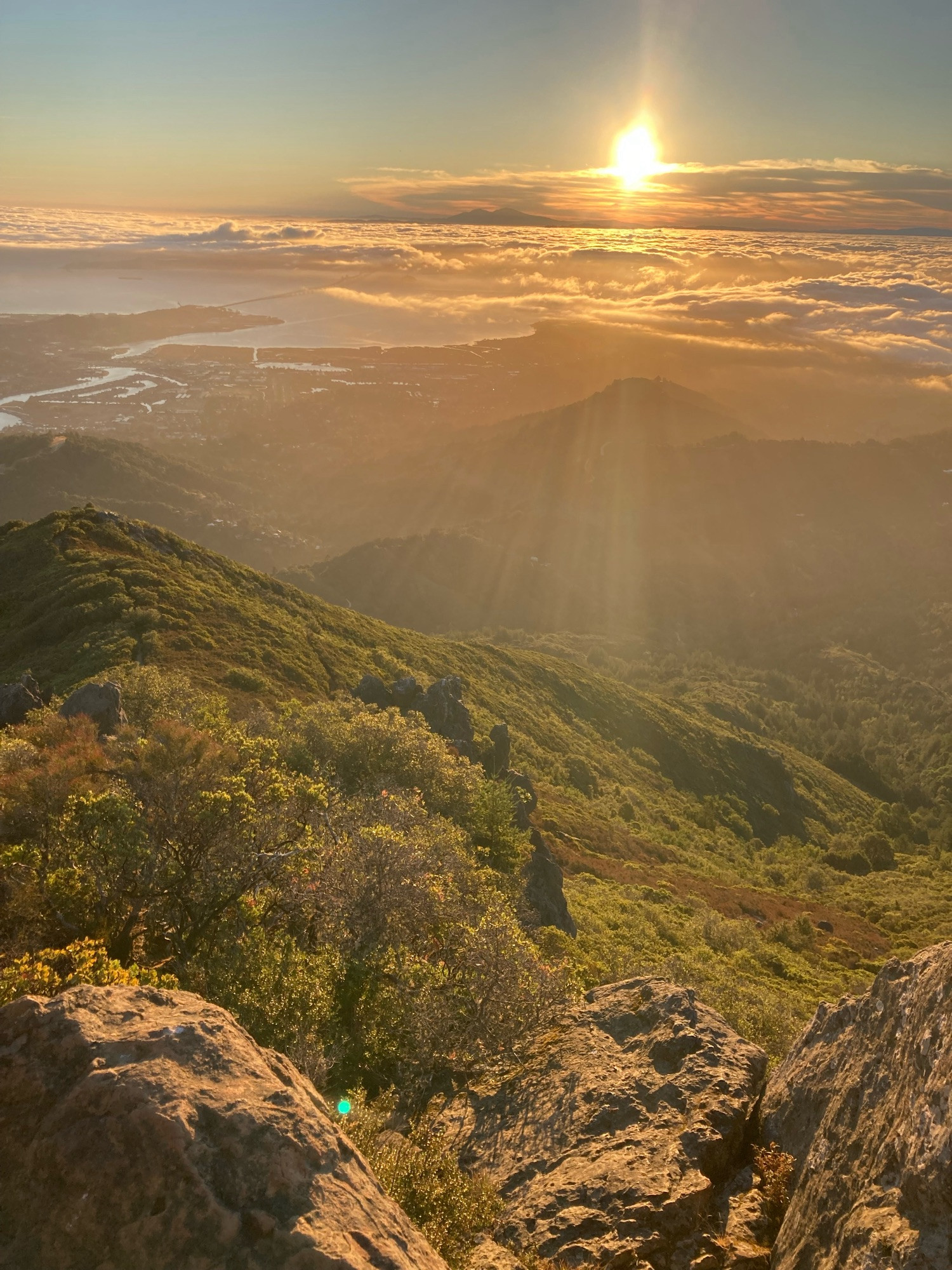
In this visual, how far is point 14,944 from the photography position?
48.7ft

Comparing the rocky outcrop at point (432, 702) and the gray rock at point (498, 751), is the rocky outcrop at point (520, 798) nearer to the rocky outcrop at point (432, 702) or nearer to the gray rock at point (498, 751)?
the gray rock at point (498, 751)

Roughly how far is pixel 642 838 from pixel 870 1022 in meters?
74.8

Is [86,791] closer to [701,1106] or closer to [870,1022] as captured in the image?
[701,1106]

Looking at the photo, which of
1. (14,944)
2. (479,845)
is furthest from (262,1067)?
(479,845)

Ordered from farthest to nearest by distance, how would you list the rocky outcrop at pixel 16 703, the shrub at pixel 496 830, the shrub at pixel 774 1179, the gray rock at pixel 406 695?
the gray rock at pixel 406 695
the shrub at pixel 496 830
the rocky outcrop at pixel 16 703
the shrub at pixel 774 1179

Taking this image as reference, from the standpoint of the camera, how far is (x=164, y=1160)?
802 cm

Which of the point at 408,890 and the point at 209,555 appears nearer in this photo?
the point at 408,890

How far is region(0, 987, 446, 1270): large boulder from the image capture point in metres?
7.62

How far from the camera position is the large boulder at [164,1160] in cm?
762

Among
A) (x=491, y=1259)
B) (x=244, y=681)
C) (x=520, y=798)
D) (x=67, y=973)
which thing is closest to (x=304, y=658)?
(x=244, y=681)

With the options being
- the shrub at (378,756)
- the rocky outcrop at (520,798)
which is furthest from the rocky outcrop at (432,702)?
the shrub at (378,756)

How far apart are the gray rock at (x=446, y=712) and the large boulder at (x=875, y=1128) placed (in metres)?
47.5

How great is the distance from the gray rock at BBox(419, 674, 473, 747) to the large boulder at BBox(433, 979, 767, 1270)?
43312 millimetres

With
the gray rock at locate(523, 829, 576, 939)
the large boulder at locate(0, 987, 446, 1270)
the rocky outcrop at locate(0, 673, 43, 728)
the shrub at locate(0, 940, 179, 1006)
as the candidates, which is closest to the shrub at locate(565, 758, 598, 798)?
the gray rock at locate(523, 829, 576, 939)
